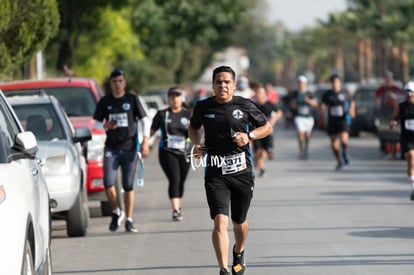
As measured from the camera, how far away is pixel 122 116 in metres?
14.3

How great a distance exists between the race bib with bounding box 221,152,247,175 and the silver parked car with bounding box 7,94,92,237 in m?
3.40

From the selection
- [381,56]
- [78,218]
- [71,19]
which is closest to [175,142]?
[78,218]

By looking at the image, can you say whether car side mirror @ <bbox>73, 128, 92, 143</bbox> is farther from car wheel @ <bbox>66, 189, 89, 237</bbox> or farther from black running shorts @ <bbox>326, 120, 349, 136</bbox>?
black running shorts @ <bbox>326, 120, 349, 136</bbox>

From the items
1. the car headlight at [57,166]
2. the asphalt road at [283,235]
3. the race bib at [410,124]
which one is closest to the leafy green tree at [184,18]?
the asphalt road at [283,235]

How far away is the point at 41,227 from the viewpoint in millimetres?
8672

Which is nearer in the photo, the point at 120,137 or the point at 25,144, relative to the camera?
the point at 25,144

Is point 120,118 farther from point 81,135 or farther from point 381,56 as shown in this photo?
point 381,56

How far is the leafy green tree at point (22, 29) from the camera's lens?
1775 cm

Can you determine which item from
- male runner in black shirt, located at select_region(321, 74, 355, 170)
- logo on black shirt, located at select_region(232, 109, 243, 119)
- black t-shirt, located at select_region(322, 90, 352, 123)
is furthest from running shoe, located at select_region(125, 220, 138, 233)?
black t-shirt, located at select_region(322, 90, 352, 123)

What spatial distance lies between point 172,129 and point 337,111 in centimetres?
926

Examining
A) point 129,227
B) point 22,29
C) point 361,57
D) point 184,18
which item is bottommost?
point 361,57

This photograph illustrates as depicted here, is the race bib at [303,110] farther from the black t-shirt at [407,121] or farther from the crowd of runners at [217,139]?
the black t-shirt at [407,121]

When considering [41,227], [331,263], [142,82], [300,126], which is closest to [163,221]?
[331,263]

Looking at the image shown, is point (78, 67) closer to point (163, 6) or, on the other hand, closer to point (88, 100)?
point (163, 6)
